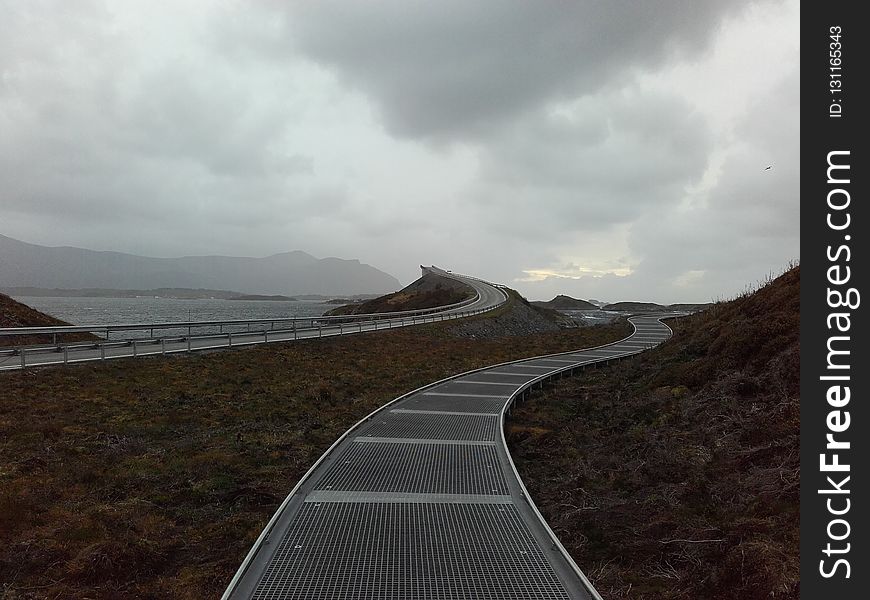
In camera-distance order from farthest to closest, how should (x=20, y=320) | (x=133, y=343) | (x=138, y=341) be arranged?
(x=20, y=320) → (x=138, y=341) → (x=133, y=343)

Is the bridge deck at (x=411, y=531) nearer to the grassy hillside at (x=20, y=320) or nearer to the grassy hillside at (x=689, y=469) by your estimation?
the grassy hillside at (x=689, y=469)

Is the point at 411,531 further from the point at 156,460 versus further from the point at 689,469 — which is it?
the point at 156,460

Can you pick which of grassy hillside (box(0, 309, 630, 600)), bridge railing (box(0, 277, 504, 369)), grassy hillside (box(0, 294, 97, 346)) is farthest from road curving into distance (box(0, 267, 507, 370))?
grassy hillside (box(0, 294, 97, 346))

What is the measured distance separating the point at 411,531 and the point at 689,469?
15.3ft

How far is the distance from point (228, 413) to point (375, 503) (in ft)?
23.1

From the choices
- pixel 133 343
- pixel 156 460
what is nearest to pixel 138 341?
pixel 133 343

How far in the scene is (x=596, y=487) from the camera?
7758mm

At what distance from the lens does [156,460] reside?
8500 millimetres

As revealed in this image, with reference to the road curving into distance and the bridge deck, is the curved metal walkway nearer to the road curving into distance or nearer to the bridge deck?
the bridge deck

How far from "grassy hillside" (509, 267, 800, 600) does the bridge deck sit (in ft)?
2.41

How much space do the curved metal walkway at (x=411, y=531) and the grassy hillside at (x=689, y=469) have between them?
0.76 meters

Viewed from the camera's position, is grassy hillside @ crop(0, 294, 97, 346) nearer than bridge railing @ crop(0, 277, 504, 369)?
No

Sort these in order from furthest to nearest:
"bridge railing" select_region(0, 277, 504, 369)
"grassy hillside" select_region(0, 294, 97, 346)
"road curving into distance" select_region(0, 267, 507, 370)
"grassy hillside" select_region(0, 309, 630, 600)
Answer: "grassy hillside" select_region(0, 294, 97, 346) < "bridge railing" select_region(0, 277, 504, 369) < "road curving into distance" select_region(0, 267, 507, 370) < "grassy hillside" select_region(0, 309, 630, 600)

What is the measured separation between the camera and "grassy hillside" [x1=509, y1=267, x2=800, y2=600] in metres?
4.98
